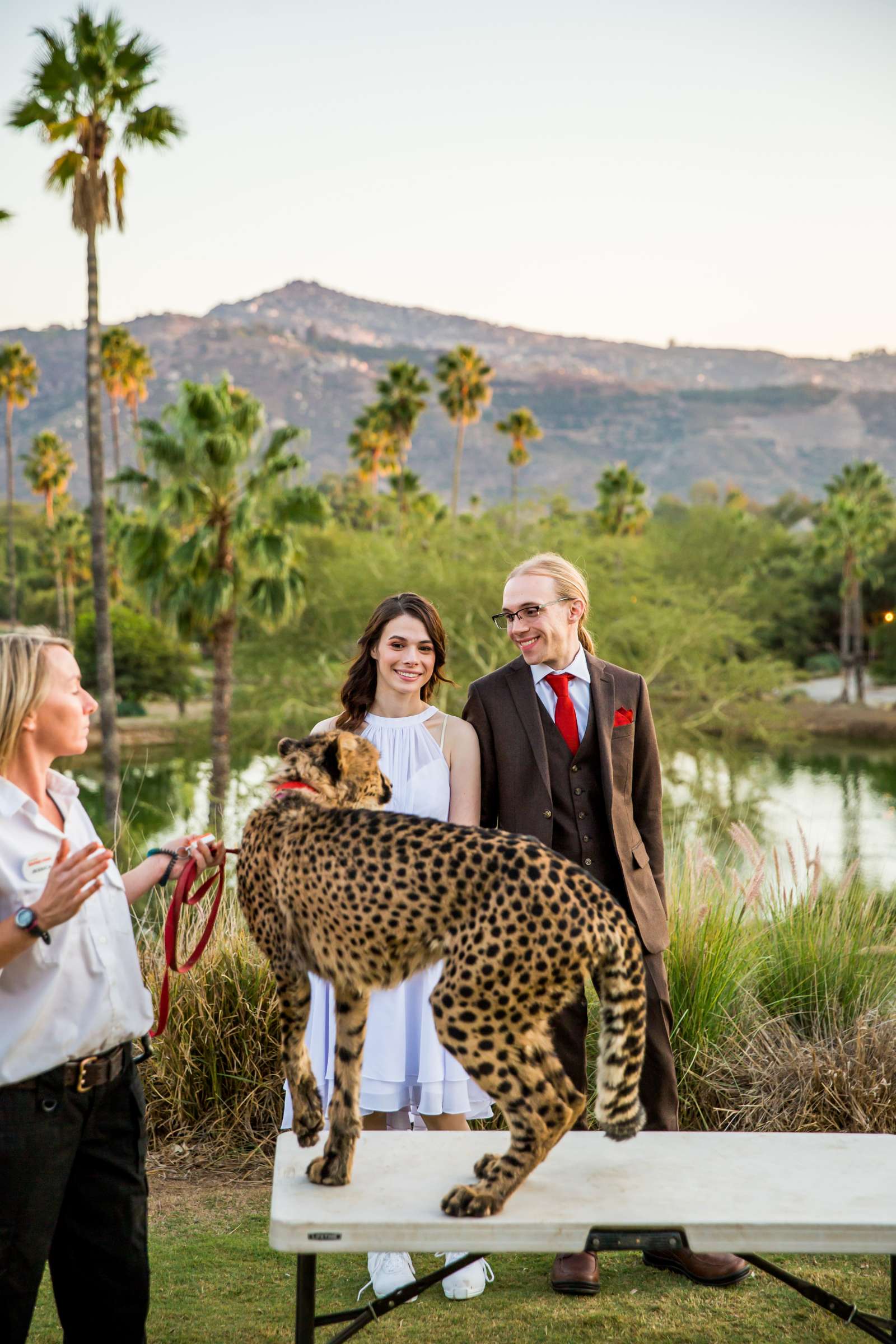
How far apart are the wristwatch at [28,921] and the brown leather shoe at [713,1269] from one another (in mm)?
3079

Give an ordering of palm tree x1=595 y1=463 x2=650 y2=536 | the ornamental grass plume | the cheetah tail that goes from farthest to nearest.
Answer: palm tree x1=595 y1=463 x2=650 y2=536 → the ornamental grass plume → the cheetah tail

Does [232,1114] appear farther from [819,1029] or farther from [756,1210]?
[756,1210]

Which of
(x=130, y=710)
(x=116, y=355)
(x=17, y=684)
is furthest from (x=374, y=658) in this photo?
(x=116, y=355)

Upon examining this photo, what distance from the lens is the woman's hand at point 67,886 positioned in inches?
102

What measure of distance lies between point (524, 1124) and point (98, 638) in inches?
972

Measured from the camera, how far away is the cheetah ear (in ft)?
9.87

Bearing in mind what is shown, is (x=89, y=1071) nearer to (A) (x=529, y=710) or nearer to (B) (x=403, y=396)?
(A) (x=529, y=710)

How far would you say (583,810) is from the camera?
169 inches

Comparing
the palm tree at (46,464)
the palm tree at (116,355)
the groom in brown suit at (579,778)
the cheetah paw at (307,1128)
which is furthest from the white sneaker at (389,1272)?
the palm tree at (46,464)

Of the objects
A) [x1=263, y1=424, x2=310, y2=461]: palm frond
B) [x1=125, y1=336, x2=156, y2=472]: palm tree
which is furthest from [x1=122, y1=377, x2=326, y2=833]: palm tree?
[x1=125, y1=336, x2=156, y2=472]: palm tree

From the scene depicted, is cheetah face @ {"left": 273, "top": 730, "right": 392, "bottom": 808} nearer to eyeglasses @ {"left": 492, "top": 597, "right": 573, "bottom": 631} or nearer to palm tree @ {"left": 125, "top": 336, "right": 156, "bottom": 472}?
eyeglasses @ {"left": 492, "top": 597, "right": 573, "bottom": 631}

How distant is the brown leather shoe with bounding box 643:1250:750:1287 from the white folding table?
2.86 ft

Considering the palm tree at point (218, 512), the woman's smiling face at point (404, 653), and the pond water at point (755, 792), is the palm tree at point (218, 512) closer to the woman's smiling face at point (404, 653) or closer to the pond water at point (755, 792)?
the pond water at point (755, 792)

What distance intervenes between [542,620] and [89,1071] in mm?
2265
